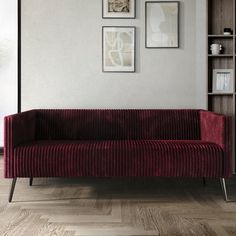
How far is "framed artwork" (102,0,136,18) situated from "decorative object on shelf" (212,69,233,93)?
0.76m

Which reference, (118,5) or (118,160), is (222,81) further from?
(118,160)

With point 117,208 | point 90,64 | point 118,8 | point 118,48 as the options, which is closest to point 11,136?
point 117,208

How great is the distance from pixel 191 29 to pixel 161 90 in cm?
51

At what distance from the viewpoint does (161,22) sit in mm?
2840

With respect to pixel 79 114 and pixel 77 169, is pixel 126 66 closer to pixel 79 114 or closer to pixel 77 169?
pixel 79 114

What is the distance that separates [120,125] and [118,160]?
570mm

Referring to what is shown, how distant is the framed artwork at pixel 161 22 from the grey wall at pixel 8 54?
46.9 inches

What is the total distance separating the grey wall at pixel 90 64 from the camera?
2.85 meters

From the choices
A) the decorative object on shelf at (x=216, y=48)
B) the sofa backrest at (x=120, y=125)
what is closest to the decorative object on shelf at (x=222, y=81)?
the decorative object on shelf at (x=216, y=48)

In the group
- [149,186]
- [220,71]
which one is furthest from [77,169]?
[220,71]

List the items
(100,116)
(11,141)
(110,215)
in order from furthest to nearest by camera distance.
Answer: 1. (100,116)
2. (11,141)
3. (110,215)

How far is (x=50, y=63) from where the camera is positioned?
9.41ft

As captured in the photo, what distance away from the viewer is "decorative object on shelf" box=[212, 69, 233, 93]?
278cm

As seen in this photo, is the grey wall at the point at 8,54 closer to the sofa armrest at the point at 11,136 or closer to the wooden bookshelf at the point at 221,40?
the sofa armrest at the point at 11,136
